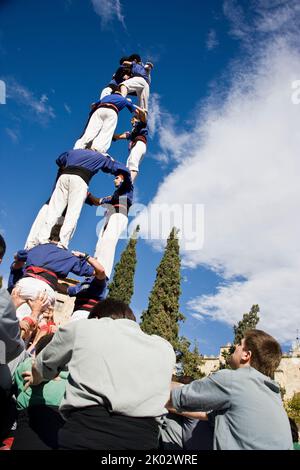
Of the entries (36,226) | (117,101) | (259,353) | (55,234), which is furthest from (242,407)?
(117,101)

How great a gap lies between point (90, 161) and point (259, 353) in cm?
373

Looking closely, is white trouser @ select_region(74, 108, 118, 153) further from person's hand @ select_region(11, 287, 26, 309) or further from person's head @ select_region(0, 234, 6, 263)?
person's head @ select_region(0, 234, 6, 263)

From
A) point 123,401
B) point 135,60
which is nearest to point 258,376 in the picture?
point 123,401

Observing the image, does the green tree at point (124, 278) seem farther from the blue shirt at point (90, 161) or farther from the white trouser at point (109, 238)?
the blue shirt at point (90, 161)

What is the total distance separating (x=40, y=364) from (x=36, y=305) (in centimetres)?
122

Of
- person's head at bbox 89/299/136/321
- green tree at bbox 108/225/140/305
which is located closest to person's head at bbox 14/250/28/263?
person's head at bbox 89/299/136/321

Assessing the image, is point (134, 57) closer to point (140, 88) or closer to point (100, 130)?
point (140, 88)

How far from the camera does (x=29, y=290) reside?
4250mm

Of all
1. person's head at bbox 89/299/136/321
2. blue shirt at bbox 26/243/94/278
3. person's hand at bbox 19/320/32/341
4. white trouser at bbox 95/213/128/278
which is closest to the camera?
person's head at bbox 89/299/136/321

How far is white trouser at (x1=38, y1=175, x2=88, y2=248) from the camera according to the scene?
518cm

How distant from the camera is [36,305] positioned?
3.73m

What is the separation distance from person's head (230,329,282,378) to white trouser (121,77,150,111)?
600cm

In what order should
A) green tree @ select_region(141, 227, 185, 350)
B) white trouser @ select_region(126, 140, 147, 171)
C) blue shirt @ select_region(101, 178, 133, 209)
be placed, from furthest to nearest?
green tree @ select_region(141, 227, 185, 350)
white trouser @ select_region(126, 140, 147, 171)
blue shirt @ select_region(101, 178, 133, 209)

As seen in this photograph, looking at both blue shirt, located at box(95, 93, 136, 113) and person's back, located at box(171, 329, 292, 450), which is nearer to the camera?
person's back, located at box(171, 329, 292, 450)
